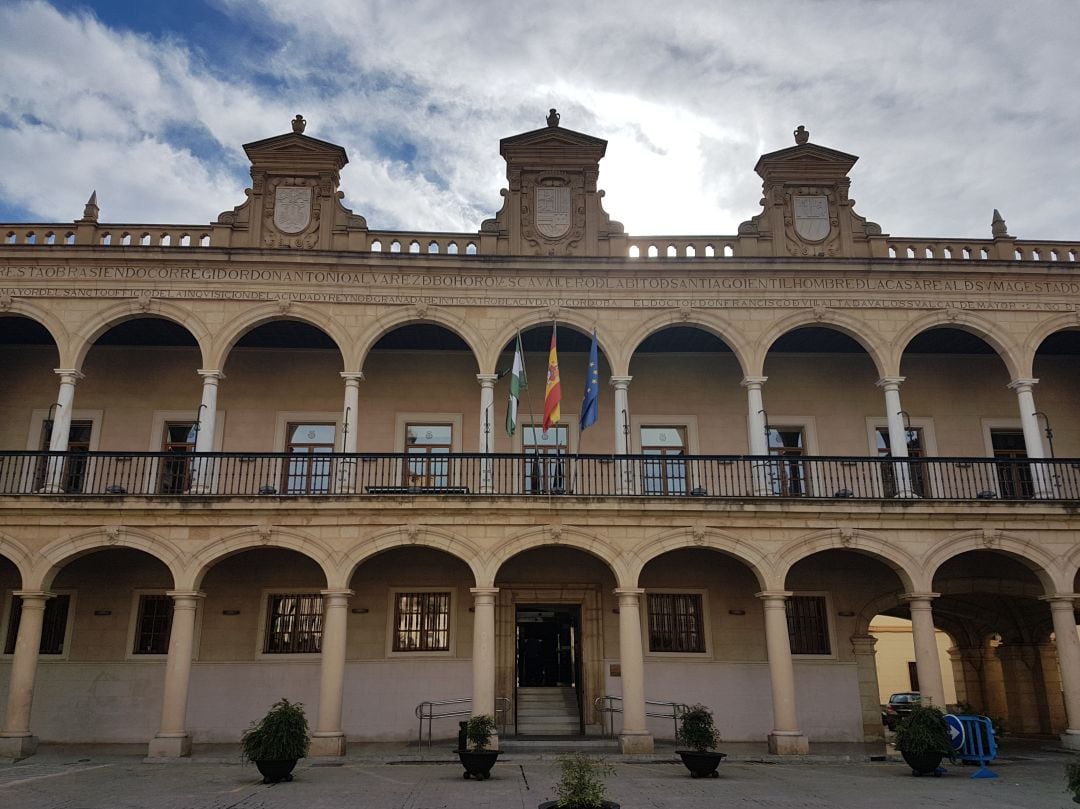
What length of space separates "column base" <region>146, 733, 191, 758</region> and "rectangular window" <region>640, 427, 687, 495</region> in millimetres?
9339

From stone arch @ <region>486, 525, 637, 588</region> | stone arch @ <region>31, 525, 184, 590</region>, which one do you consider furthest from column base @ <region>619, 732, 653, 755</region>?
stone arch @ <region>31, 525, 184, 590</region>

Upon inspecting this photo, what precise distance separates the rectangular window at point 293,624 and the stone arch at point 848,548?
903 centimetres

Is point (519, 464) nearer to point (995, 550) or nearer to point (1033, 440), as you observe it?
point (995, 550)

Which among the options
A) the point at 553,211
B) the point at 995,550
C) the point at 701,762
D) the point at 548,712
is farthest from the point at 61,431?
the point at 995,550

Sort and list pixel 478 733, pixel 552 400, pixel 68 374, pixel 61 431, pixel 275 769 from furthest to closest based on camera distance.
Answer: pixel 68 374, pixel 61 431, pixel 552 400, pixel 478 733, pixel 275 769

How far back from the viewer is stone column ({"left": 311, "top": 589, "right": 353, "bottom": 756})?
50.8ft

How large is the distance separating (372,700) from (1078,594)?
13418 millimetres

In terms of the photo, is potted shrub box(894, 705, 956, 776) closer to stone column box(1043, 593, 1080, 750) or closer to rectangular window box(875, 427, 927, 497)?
stone column box(1043, 593, 1080, 750)

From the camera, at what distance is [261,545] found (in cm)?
1627

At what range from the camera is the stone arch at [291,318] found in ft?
57.7

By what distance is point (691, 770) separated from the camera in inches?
513

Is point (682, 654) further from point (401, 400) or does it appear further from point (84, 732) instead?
point (84, 732)

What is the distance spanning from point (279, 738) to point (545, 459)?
22.0 feet

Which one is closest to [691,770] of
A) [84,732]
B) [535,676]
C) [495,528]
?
[495,528]
